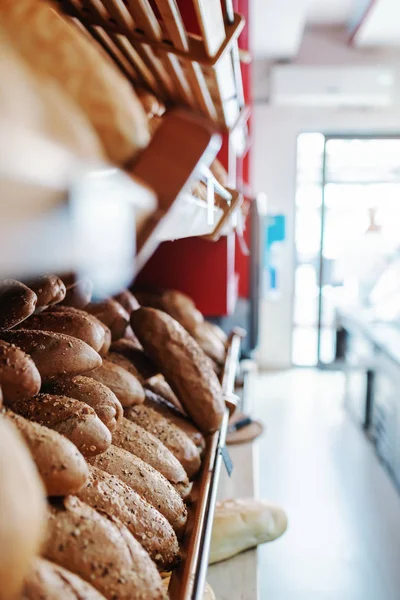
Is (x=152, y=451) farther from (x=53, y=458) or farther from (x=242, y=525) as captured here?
(x=242, y=525)

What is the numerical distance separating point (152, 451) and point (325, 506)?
255 cm

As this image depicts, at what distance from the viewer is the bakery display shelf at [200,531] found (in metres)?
0.81

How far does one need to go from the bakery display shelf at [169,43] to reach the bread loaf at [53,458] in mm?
577

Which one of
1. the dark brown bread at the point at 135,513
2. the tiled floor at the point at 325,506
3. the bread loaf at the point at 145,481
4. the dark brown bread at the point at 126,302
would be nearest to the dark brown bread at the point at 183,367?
the dark brown bread at the point at 126,302

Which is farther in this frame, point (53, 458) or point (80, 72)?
point (53, 458)

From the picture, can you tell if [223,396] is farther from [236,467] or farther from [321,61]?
[321,61]

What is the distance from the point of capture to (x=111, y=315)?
1.49 m

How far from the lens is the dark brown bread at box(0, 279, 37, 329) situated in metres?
0.90

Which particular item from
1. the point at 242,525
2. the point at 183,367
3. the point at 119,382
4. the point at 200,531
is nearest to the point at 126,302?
the point at 183,367

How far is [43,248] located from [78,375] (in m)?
0.69

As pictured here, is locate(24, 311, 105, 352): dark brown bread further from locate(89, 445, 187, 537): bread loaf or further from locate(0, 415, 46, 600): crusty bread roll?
locate(0, 415, 46, 600): crusty bread roll

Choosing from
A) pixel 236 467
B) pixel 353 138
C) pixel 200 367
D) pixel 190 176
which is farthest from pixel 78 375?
pixel 353 138

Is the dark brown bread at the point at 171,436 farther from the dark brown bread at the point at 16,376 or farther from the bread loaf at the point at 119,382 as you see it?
the dark brown bread at the point at 16,376

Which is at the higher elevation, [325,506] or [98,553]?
[98,553]
